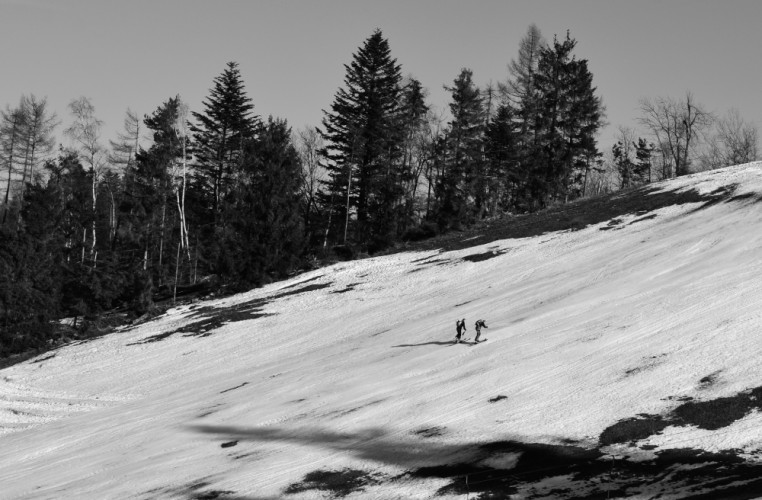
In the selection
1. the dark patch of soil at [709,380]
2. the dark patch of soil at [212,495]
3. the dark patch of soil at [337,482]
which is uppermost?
the dark patch of soil at [709,380]

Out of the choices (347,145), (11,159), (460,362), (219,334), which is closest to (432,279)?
(219,334)

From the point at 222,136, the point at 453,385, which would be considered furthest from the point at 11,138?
the point at 453,385

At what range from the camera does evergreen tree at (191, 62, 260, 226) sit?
5719 cm

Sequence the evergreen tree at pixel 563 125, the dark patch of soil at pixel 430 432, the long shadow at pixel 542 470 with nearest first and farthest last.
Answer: the long shadow at pixel 542 470 < the dark patch of soil at pixel 430 432 < the evergreen tree at pixel 563 125

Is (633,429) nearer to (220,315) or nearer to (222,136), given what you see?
(220,315)

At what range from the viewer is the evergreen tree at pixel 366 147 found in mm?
52688

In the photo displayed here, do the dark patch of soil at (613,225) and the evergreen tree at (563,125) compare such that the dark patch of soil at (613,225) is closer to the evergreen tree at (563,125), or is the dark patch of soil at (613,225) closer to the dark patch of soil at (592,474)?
the evergreen tree at (563,125)

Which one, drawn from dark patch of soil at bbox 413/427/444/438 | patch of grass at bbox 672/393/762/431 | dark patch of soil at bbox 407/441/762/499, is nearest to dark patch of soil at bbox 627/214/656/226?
patch of grass at bbox 672/393/762/431

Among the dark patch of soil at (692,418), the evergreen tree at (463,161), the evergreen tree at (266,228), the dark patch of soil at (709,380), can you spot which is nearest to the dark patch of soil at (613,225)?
the evergreen tree at (463,161)

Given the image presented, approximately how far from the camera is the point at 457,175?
5334cm

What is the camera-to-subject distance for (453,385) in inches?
806

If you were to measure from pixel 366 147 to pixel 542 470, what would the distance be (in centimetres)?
4227

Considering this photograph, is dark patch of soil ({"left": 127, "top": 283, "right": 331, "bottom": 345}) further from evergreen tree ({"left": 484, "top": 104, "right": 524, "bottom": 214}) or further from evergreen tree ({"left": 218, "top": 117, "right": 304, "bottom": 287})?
evergreen tree ({"left": 484, "top": 104, "right": 524, "bottom": 214})

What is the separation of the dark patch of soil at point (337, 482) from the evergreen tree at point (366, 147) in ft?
117
